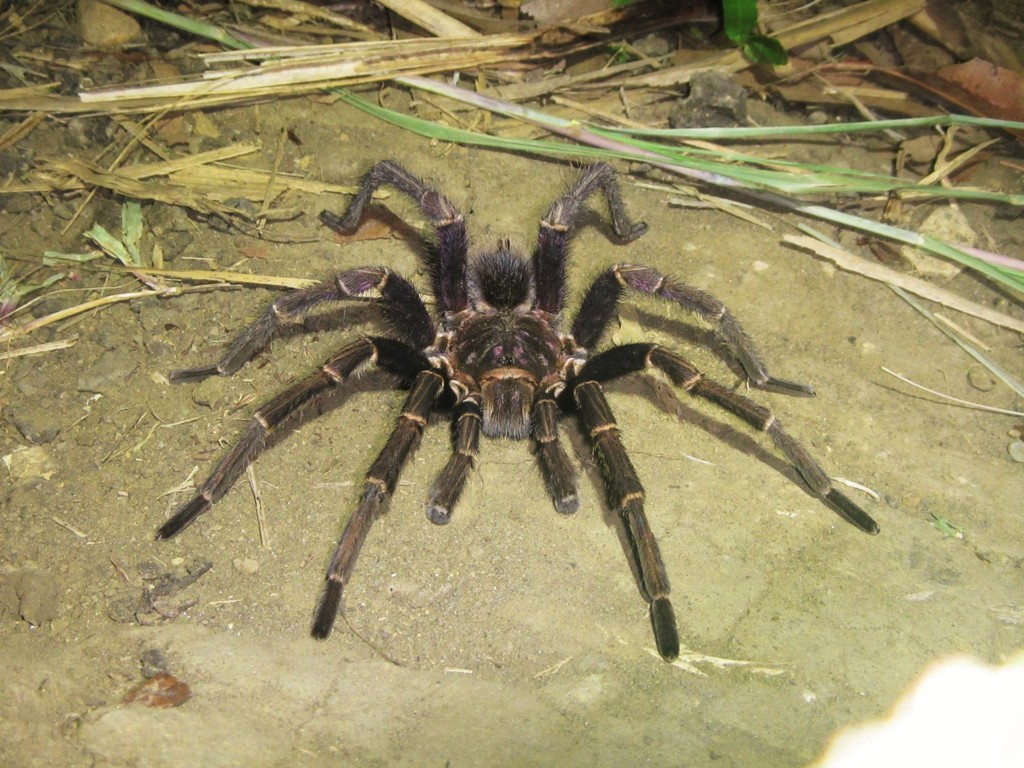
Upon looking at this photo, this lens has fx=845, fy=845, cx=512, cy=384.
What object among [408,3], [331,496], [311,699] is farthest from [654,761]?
[408,3]

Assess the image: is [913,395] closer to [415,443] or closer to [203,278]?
[415,443]

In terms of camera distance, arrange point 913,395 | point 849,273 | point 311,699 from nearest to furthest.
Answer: point 311,699 < point 913,395 < point 849,273

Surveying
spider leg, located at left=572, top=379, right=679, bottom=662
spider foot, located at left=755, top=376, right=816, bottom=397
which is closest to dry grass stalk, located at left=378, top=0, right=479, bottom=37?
spider leg, located at left=572, top=379, right=679, bottom=662

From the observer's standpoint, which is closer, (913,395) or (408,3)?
(913,395)

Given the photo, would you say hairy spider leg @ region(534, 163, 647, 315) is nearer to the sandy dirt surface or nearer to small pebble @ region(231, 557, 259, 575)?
the sandy dirt surface

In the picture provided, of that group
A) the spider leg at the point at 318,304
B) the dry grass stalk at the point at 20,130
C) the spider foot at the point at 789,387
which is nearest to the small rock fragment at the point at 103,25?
the dry grass stalk at the point at 20,130

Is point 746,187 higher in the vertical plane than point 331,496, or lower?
higher

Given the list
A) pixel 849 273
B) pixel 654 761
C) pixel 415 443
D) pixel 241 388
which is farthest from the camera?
pixel 849 273

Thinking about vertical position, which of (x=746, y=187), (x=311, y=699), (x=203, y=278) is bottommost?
(x=311, y=699)
